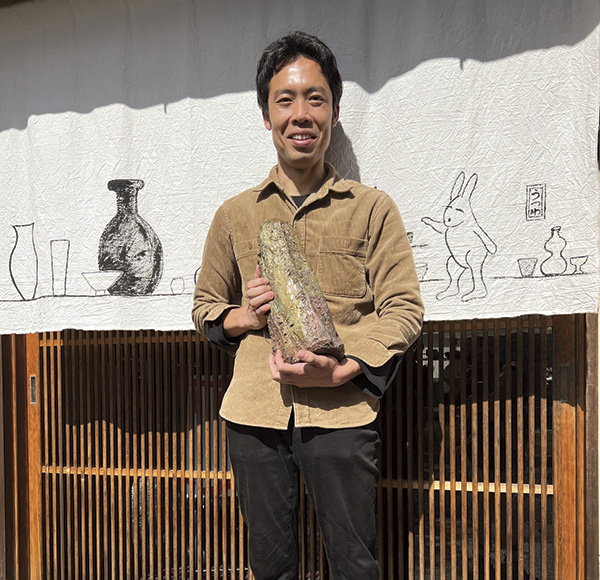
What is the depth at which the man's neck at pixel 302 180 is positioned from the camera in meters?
1.73

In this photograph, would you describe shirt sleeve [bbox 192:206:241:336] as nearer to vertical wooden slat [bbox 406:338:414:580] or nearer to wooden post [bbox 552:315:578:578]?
vertical wooden slat [bbox 406:338:414:580]

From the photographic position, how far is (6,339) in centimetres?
253

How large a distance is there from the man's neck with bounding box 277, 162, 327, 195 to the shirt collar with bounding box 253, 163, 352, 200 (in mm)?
28

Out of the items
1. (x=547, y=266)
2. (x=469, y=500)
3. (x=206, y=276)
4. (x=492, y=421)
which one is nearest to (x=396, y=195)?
(x=547, y=266)

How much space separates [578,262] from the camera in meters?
1.81

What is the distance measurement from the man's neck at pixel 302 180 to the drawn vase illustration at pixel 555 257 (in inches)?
33.1

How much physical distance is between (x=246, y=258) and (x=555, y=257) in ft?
3.58

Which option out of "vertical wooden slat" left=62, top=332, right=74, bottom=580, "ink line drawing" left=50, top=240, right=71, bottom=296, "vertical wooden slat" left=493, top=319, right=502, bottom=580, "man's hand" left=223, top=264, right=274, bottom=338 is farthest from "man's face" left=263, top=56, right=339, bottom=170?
"vertical wooden slat" left=62, top=332, right=74, bottom=580

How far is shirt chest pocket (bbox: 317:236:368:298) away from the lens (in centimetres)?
164

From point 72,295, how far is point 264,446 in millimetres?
1234

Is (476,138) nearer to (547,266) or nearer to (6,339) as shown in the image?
(547,266)

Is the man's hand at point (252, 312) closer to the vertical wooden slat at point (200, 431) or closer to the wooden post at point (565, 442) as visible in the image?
the vertical wooden slat at point (200, 431)

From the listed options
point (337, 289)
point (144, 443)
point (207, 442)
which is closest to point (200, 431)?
point (207, 442)

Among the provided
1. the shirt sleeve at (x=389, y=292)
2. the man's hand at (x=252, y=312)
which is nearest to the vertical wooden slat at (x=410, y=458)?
the shirt sleeve at (x=389, y=292)
